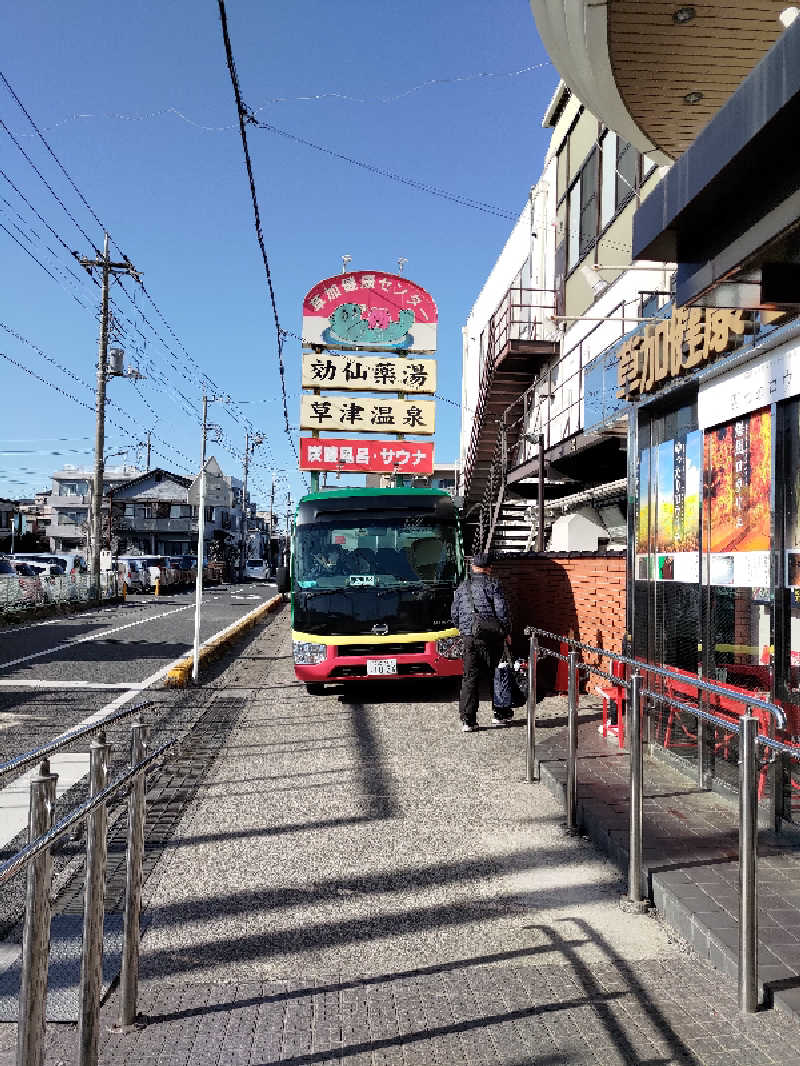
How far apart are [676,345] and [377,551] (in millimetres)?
5259

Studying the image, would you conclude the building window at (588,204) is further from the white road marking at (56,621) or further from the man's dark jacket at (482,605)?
the white road marking at (56,621)

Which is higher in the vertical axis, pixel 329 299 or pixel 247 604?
pixel 329 299

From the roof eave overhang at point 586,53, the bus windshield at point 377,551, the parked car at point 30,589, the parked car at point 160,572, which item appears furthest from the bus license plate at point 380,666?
the parked car at point 160,572

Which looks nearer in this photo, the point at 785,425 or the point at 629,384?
the point at 785,425

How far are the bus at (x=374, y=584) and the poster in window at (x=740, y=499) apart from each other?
4.23 meters

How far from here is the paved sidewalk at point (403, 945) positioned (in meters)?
2.95

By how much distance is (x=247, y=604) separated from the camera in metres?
35.4

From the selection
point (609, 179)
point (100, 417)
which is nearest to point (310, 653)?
point (609, 179)

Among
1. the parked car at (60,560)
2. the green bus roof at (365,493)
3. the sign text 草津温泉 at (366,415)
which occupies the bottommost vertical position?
the parked car at (60,560)

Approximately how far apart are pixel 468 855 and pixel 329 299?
16.9 meters

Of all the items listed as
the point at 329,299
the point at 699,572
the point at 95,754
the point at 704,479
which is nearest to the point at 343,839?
the point at 95,754

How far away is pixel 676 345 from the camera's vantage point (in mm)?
7004

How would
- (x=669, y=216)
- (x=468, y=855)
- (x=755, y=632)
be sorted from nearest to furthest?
(x=669, y=216), (x=468, y=855), (x=755, y=632)

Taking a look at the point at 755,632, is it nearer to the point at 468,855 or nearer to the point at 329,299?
the point at 468,855
